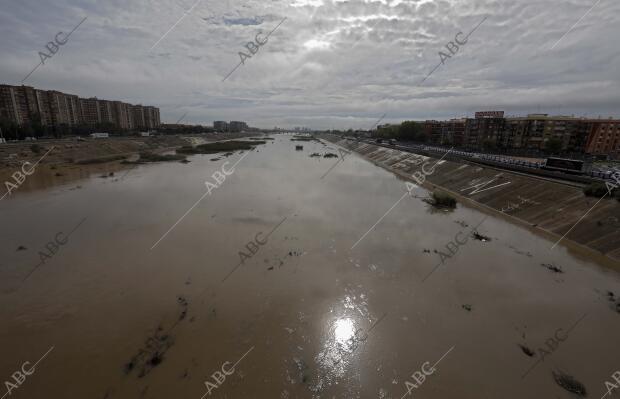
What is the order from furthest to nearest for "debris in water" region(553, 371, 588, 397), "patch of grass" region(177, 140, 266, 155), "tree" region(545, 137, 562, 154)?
→ "patch of grass" region(177, 140, 266, 155) → "tree" region(545, 137, 562, 154) → "debris in water" region(553, 371, 588, 397)

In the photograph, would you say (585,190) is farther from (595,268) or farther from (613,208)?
(595,268)

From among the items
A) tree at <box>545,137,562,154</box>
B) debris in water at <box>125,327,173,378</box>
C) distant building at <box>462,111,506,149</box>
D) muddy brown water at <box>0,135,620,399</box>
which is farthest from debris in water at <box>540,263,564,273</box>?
distant building at <box>462,111,506,149</box>

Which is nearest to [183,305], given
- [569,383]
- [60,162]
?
[569,383]

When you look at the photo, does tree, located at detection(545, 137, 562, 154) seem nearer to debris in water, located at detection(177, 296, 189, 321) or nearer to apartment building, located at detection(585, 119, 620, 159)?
apartment building, located at detection(585, 119, 620, 159)

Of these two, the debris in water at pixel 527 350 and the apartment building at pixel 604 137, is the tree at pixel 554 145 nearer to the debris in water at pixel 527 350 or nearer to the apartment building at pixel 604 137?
the apartment building at pixel 604 137

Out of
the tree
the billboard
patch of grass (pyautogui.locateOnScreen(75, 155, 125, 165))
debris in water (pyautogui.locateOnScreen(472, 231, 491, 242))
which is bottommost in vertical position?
debris in water (pyautogui.locateOnScreen(472, 231, 491, 242))

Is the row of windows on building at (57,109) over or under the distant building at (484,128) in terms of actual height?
over

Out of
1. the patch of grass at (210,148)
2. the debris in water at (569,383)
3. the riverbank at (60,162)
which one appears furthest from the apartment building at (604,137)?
the riverbank at (60,162)
